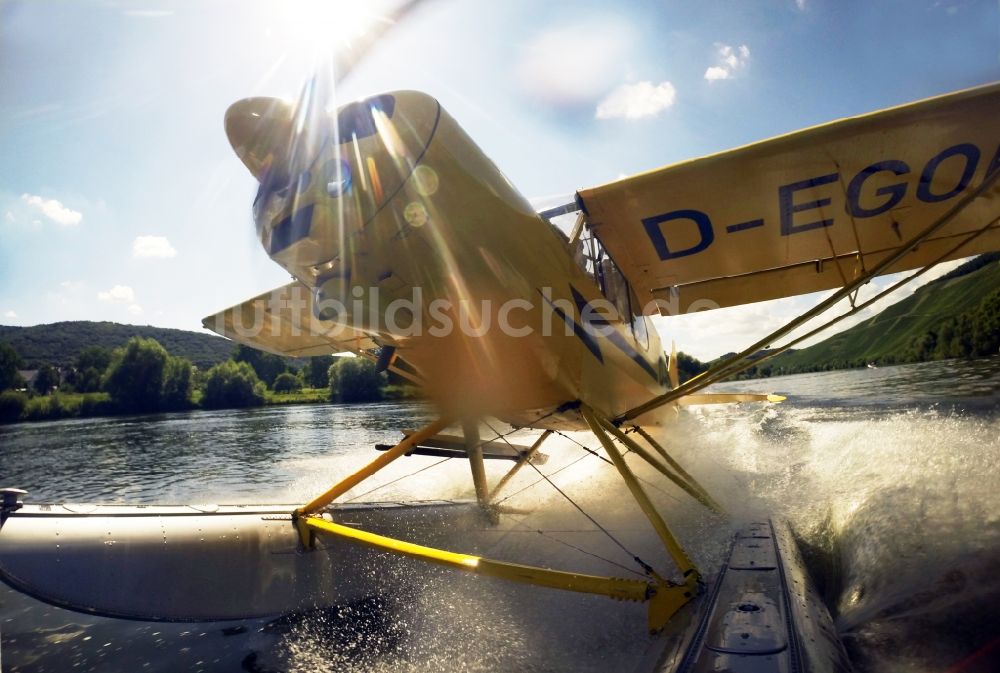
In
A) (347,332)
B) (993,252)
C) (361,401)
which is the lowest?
(361,401)

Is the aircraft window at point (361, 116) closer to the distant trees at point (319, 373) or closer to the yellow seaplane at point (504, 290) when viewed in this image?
the yellow seaplane at point (504, 290)

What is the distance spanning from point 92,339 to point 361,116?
141916 mm

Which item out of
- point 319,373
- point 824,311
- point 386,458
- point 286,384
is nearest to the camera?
point 824,311

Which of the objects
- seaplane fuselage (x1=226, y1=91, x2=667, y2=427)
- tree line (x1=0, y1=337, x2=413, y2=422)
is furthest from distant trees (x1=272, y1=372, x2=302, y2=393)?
seaplane fuselage (x1=226, y1=91, x2=667, y2=427)

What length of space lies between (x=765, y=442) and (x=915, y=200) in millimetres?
6594

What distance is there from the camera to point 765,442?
369 inches

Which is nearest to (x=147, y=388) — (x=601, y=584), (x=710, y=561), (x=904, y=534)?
(x=710, y=561)

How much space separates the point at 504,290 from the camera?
314 centimetres

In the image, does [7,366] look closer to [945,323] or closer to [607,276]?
[607,276]

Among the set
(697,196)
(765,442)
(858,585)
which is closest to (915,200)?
(697,196)

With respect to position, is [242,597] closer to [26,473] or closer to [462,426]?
[462,426]

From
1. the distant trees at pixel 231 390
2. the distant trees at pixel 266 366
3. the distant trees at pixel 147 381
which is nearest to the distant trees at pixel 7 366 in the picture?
the distant trees at pixel 147 381

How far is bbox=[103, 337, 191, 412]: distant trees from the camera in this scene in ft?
151

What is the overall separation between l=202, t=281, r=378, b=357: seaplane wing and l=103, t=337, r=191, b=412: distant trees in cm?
4894
